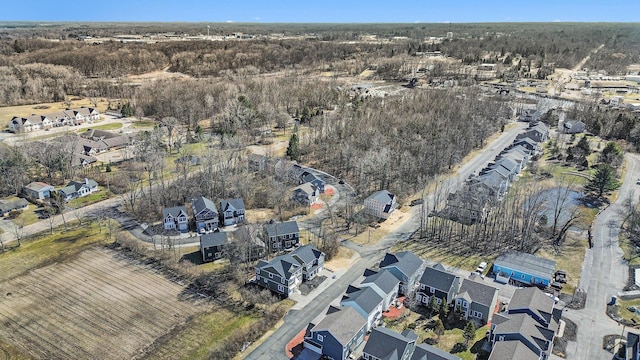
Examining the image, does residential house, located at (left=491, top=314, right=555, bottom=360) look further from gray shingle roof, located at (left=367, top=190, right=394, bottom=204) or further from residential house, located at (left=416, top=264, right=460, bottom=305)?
gray shingle roof, located at (left=367, top=190, right=394, bottom=204)

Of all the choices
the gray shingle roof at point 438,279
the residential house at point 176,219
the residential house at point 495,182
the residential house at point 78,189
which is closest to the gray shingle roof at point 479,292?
the gray shingle roof at point 438,279

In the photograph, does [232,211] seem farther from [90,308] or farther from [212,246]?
[90,308]

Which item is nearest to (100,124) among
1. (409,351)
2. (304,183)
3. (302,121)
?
(302,121)

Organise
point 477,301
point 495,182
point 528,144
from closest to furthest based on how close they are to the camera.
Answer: point 477,301
point 495,182
point 528,144

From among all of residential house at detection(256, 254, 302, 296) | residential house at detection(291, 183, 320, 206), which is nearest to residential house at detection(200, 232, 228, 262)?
residential house at detection(256, 254, 302, 296)

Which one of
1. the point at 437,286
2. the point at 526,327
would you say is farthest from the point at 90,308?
the point at 526,327

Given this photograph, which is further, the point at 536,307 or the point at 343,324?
the point at 536,307
